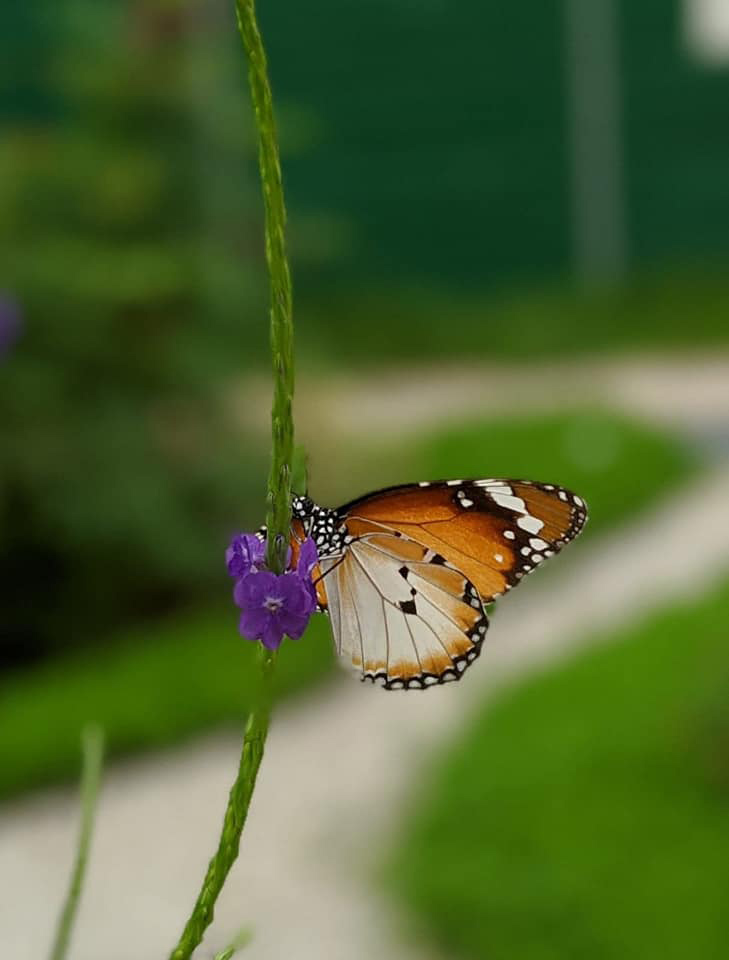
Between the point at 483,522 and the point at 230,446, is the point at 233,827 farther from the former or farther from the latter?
the point at 230,446

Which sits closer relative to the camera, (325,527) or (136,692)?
(325,527)

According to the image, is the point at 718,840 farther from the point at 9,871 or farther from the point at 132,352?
the point at 132,352

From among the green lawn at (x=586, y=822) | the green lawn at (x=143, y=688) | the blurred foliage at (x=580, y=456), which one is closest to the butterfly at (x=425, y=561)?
the green lawn at (x=586, y=822)

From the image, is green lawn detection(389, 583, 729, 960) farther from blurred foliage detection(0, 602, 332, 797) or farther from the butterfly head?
the butterfly head

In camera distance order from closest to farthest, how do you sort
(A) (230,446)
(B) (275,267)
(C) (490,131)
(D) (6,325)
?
(B) (275,267) < (D) (6,325) < (A) (230,446) < (C) (490,131)

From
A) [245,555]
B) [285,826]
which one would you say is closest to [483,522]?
[245,555]

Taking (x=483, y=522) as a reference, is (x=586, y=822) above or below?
above

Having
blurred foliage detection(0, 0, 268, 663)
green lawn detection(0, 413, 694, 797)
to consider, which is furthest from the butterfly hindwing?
blurred foliage detection(0, 0, 268, 663)
